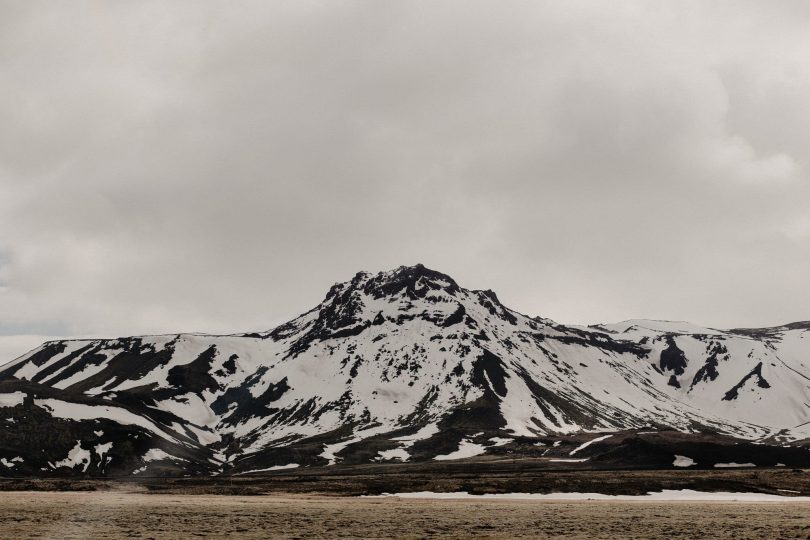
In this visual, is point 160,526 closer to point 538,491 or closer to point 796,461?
point 538,491

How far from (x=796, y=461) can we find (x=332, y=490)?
133m

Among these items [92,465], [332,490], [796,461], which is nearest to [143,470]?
[92,465]

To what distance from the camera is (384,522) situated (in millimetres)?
52688

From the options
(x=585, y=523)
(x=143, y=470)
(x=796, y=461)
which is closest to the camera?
(x=585, y=523)

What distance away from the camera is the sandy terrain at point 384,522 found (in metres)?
43.1

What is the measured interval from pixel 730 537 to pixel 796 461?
16415 cm

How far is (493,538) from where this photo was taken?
1625 inches

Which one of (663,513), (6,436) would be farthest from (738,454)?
(6,436)

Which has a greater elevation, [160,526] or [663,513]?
[160,526]

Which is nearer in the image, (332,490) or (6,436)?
(332,490)

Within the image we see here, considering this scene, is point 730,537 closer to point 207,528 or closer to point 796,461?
point 207,528

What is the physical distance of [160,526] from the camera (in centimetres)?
4741

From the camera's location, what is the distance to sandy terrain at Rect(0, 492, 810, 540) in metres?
43.1

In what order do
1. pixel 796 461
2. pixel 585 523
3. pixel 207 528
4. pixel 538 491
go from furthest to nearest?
pixel 796 461, pixel 538 491, pixel 585 523, pixel 207 528
